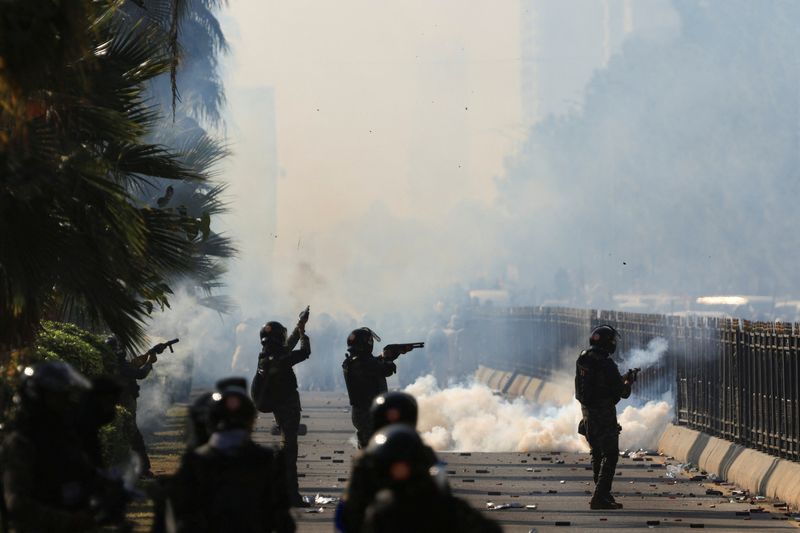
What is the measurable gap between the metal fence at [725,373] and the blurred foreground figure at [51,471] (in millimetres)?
10497

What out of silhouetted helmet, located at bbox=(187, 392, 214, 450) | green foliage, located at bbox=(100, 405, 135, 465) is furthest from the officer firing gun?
silhouetted helmet, located at bbox=(187, 392, 214, 450)

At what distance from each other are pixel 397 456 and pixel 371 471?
21.1 inches

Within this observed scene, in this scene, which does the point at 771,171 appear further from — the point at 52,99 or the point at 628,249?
the point at 52,99

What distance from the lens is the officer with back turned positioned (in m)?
16.4

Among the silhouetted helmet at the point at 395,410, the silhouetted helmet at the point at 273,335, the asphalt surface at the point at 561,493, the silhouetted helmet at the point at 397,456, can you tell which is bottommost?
the asphalt surface at the point at 561,493

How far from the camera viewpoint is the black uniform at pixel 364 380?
16.5 meters

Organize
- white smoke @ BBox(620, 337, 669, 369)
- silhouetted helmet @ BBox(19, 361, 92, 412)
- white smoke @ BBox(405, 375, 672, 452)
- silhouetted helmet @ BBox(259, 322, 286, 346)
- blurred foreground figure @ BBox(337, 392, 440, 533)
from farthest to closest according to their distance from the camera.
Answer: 1. white smoke @ BBox(620, 337, 669, 369)
2. white smoke @ BBox(405, 375, 672, 452)
3. silhouetted helmet @ BBox(259, 322, 286, 346)
4. silhouetted helmet @ BBox(19, 361, 92, 412)
5. blurred foreground figure @ BBox(337, 392, 440, 533)

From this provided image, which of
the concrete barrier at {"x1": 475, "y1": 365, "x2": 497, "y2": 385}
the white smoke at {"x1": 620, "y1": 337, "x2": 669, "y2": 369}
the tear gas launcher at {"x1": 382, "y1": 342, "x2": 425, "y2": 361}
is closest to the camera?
the tear gas launcher at {"x1": 382, "y1": 342, "x2": 425, "y2": 361}

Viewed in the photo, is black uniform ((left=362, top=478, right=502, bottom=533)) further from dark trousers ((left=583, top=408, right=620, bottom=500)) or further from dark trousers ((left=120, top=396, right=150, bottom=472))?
dark trousers ((left=120, top=396, right=150, bottom=472))

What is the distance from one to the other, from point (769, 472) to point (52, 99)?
27.0ft

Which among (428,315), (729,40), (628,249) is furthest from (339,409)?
(628,249)

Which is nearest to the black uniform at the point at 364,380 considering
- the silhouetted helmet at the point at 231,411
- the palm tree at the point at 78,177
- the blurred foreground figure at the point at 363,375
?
the blurred foreground figure at the point at 363,375

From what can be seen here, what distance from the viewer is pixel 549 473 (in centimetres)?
2075

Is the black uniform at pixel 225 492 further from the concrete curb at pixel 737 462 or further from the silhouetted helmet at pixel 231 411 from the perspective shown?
the concrete curb at pixel 737 462
